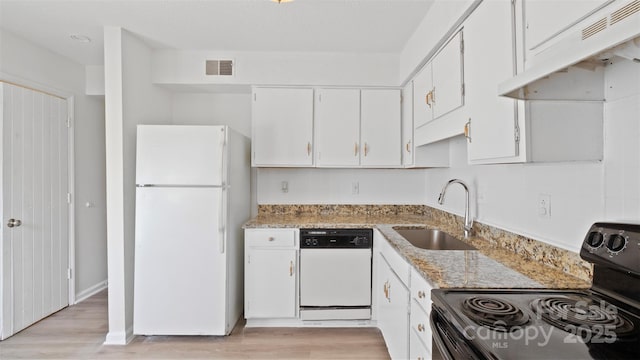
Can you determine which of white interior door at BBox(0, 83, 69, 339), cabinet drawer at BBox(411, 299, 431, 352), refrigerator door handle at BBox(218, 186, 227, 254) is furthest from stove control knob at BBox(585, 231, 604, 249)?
white interior door at BBox(0, 83, 69, 339)

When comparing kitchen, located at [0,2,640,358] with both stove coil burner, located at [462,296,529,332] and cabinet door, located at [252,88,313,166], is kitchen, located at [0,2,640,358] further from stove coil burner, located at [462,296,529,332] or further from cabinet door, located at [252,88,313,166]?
stove coil burner, located at [462,296,529,332]

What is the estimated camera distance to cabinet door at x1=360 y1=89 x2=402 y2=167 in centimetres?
307

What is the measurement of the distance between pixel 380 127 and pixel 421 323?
77.7 inches

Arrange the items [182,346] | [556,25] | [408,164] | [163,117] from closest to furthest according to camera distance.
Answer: [556,25], [182,346], [408,164], [163,117]

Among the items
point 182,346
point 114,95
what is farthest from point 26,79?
point 182,346

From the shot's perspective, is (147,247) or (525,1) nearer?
(525,1)

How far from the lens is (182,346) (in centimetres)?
247

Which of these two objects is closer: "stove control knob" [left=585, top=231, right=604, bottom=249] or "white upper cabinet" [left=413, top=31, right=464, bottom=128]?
"stove control knob" [left=585, top=231, right=604, bottom=249]

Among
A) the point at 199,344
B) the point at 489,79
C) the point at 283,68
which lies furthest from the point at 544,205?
the point at 199,344

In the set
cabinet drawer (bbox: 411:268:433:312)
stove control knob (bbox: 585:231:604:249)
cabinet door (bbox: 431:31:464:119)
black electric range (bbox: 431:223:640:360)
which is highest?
cabinet door (bbox: 431:31:464:119)

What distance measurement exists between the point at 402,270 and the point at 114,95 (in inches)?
97.1

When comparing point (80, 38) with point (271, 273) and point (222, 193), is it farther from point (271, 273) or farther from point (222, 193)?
point (271, 273)

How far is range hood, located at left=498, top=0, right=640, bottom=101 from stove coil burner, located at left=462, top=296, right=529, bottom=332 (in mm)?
701

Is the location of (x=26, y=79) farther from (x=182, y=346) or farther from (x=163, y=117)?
(x=182, y=346)
